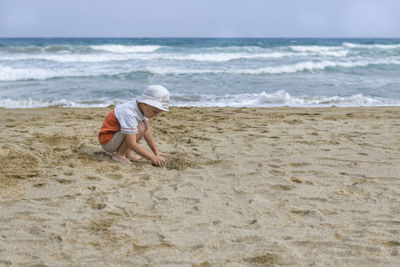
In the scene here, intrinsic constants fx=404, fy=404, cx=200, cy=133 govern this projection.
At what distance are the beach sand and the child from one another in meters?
0.14

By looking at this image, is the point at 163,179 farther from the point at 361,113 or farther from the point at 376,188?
the point at 361,113

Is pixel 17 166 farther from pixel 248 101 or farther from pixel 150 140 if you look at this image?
pixel 248 101

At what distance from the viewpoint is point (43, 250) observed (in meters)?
2.40

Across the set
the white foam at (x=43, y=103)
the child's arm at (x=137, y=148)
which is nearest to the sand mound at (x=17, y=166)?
the child's arm at (x=137, y=148)

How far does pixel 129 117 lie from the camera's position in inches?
149

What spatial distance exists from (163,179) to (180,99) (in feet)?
18.1

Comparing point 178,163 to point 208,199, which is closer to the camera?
point 208,199

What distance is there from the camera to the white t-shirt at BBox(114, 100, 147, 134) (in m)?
3.79

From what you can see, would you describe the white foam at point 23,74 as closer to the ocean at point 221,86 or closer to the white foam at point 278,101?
the ocean at point 221,86

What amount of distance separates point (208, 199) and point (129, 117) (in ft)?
3.80

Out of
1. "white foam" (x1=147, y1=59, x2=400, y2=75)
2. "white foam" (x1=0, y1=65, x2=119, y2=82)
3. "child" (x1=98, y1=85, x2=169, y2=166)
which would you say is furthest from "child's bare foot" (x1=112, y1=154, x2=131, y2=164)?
"white foam" (x1=147, y1=59, x2=400, y2=75)

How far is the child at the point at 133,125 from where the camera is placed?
3.72 meters

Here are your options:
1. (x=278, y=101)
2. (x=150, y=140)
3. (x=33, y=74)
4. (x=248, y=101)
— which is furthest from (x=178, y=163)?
(x=33, y=74)

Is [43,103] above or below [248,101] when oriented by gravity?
below
